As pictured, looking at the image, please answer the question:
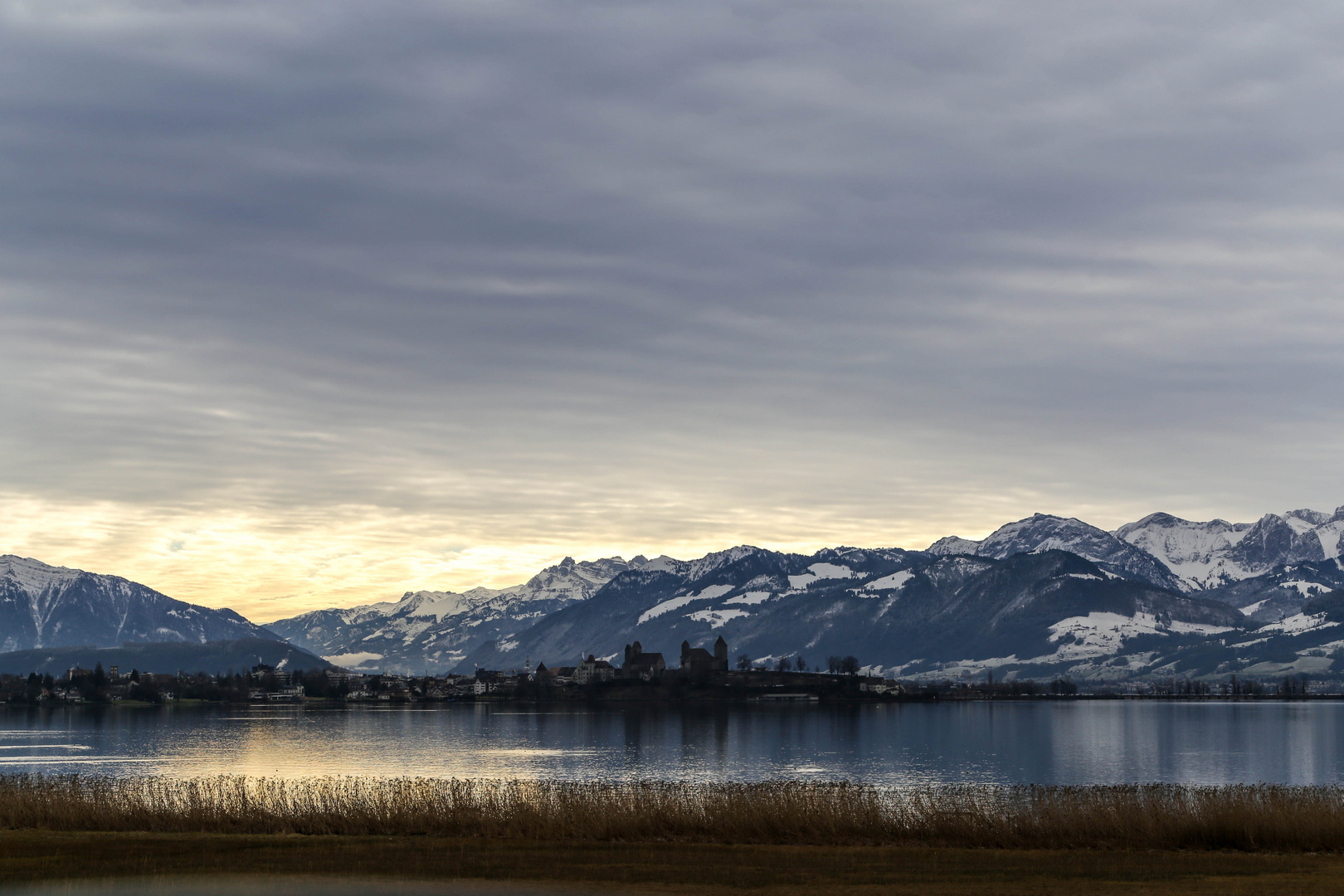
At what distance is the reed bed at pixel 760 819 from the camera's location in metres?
57.5

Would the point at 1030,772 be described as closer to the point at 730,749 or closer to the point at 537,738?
the point at 730,749

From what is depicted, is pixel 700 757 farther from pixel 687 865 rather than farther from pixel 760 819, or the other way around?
pixel 687 865

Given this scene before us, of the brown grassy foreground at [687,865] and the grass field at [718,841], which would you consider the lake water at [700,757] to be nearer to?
the grass field at [718,841]

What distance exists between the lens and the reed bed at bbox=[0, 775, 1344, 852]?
2264 inches

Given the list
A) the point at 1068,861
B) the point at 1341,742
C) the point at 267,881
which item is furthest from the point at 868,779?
the point at 1341,742

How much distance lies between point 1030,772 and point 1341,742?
8433cm

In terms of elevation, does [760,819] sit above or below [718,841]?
above

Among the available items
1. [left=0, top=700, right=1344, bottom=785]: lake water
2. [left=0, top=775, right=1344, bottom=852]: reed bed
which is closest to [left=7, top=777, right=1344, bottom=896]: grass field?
[left=0, top=775, right=1344, bottom=852]: reed bed

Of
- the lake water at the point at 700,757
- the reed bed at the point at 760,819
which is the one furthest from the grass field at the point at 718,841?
the lake water at the point at 700,757

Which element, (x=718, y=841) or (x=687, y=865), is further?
(x=718, y=841)

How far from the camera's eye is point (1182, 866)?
170 feet

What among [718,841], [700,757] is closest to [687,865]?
[718,841]

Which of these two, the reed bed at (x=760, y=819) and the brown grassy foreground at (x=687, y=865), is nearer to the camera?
the brown grassy foreground at (x=687, y=865)

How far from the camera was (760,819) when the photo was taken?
202 ft
